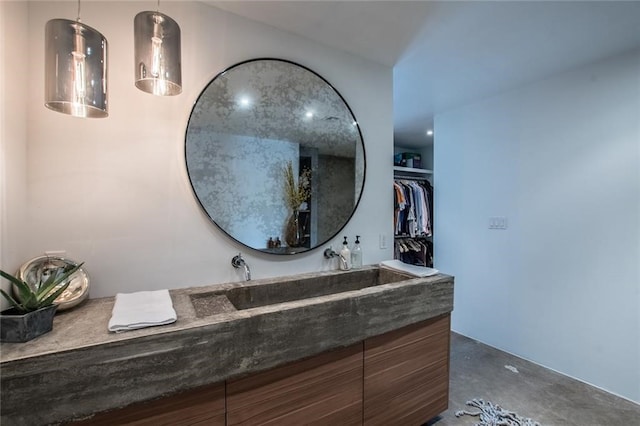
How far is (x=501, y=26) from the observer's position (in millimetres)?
1758

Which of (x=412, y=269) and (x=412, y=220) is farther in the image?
(x=412, y=220)

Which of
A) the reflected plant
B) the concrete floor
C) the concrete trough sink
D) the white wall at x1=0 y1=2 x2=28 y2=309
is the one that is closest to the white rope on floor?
the concrete floor

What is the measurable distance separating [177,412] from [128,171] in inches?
43.0

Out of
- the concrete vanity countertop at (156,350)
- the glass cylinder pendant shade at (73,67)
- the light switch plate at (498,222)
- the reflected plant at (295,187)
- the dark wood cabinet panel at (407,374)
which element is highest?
the glass cylinder pendant shade at (73,67)

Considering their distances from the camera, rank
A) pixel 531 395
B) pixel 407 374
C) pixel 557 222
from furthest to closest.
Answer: pixel 557 222
pixel 531 395
pixel 407 374

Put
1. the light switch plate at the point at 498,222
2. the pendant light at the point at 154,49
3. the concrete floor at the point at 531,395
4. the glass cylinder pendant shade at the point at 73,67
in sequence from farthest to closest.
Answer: the light switch plate at the point at 498,222, the concrete floor at the point at 531,395, the pendant light at the point at 154,49, the glass cylinder pendant shade at the point at 73,67

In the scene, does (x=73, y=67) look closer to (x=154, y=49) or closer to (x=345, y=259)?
(x=154, y=49)

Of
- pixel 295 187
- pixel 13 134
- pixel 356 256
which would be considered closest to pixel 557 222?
pixel 356 256

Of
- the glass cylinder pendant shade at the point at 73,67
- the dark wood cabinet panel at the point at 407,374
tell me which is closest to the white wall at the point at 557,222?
the dark wood cabinet panel at the point at 407,374

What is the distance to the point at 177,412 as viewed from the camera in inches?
38.2

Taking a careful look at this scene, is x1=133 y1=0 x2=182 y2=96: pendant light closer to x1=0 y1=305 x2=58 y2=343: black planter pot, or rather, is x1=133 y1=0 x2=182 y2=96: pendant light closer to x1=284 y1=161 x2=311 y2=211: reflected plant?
x1=284 y1=161 x2=311 y2=211: reflected plant

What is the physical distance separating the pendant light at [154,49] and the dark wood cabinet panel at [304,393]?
1297 mm

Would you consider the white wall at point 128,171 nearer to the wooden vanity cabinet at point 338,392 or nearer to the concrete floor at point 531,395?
the wooden vanity cabinet at point 338,392

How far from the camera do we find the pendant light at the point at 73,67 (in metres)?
1.02
